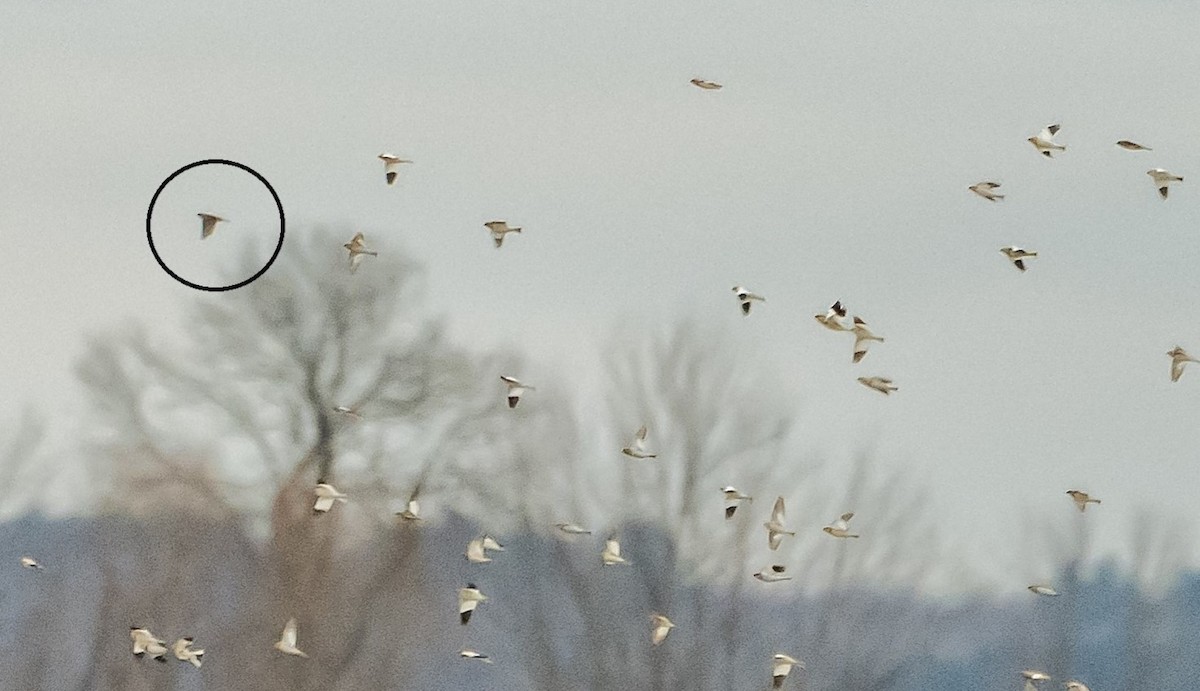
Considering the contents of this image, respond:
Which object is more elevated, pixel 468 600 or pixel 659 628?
pixel 468 600

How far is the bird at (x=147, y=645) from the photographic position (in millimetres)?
18766

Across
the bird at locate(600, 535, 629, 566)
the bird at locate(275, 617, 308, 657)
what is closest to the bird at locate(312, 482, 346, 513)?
the bird at locate(275, 617, 308, 657)

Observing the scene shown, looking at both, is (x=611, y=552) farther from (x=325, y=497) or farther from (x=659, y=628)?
(x=325, y=497)

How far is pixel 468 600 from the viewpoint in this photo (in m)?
18.1

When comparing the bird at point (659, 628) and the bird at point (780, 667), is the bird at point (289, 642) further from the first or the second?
the bird at point (780, 667)

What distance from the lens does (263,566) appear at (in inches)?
786

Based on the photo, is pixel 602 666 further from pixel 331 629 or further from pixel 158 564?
pixel 158 564

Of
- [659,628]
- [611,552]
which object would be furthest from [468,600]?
[659,628]

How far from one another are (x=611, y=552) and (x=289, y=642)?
7.41 ft

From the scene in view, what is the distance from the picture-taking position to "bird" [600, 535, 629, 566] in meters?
17.9

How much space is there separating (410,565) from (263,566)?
3.51 feet

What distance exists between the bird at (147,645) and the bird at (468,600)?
2.10 meters

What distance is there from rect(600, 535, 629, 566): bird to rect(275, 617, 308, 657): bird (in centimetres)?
215

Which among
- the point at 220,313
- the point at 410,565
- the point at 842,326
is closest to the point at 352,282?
the point at 220,313
